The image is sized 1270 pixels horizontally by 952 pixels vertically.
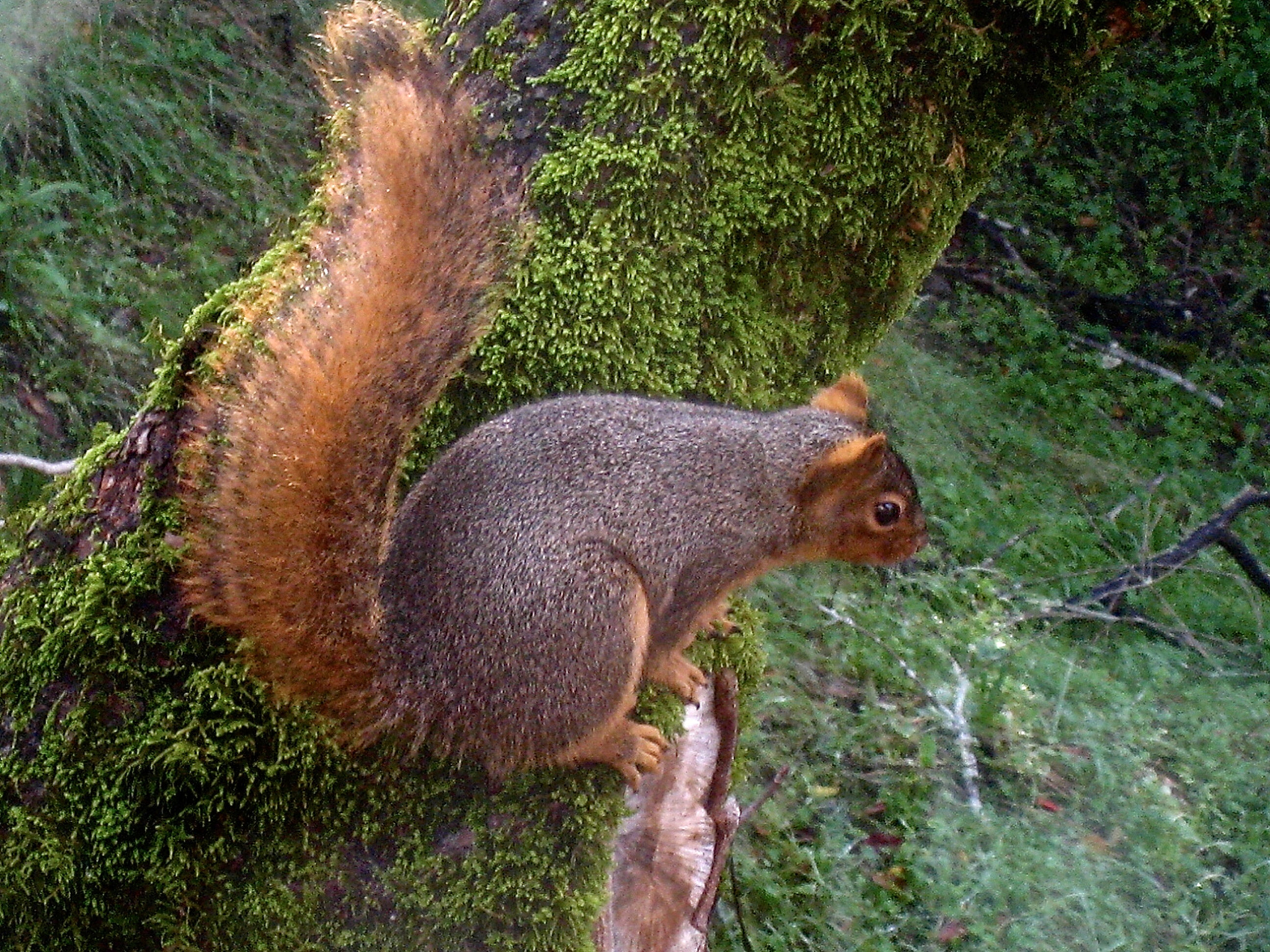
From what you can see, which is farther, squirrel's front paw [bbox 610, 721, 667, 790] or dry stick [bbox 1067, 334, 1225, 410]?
dry stick [bbox 1067, 334, 1225, 410]

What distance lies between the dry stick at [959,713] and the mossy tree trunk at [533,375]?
1291 millimetres

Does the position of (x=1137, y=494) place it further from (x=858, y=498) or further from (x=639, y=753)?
(x=639, y=753)

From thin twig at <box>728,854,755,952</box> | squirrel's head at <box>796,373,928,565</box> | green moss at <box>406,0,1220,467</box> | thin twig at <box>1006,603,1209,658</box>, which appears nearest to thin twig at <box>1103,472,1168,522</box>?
thin twig at <box>1006,603,1209,658</box>

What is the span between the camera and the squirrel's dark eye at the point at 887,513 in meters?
2.08

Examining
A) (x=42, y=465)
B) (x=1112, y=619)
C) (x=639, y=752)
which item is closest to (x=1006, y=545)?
(x=1112, y=619)

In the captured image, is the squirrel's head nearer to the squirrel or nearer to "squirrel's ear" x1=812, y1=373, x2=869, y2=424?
"squirrel's ear" x1=812, y1=373, x2=869, y2=424

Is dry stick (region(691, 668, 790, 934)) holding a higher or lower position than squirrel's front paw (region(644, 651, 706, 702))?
lower

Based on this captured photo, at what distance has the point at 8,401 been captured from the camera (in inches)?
125

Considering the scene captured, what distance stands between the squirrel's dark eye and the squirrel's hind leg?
1.66 ft

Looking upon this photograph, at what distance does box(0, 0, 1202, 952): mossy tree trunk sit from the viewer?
5.19 feet

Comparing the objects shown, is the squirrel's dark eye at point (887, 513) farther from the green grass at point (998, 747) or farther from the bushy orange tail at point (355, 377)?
the green grass at point (998, 747)

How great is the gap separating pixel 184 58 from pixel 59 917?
3.04 meters

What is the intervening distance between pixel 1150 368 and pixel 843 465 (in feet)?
13.3

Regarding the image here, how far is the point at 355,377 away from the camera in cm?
153
